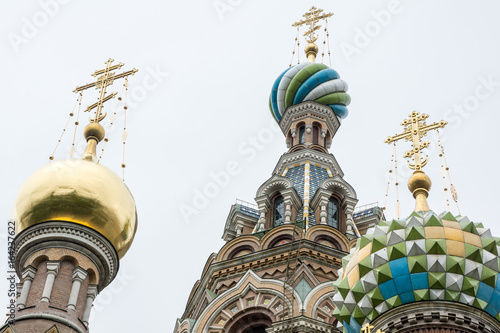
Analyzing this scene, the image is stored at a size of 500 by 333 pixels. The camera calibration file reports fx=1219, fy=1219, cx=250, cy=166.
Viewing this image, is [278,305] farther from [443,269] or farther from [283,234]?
[443,269]

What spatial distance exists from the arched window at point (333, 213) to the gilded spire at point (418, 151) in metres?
3.41

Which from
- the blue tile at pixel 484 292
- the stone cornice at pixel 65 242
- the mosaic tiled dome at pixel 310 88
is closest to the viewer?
the blue tile at pixel 484 292

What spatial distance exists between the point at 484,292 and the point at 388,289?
4.17 ft

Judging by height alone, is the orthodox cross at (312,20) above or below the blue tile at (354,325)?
above

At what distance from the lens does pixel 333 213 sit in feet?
76.4

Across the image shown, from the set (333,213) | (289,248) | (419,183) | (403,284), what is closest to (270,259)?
(289,248)

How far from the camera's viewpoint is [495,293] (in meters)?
16.3

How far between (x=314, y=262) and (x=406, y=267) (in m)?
4.45

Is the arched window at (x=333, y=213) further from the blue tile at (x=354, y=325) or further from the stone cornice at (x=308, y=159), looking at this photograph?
the blue tile at (x=354, y=325)

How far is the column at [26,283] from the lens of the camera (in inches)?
655

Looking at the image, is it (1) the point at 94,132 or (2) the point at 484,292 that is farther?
(1) the point at 94,132

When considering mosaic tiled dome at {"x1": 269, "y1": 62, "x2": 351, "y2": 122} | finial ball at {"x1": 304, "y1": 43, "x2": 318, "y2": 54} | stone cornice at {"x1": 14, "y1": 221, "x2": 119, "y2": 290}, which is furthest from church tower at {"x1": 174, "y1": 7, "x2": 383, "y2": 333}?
stone cornice at {"x1": 14, "y1": 221, "x2": 119, "y2": 290}

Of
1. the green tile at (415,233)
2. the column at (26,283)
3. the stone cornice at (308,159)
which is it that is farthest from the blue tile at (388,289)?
the stone cornice at (308,159)

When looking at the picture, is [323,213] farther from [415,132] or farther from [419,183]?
[419,183]
